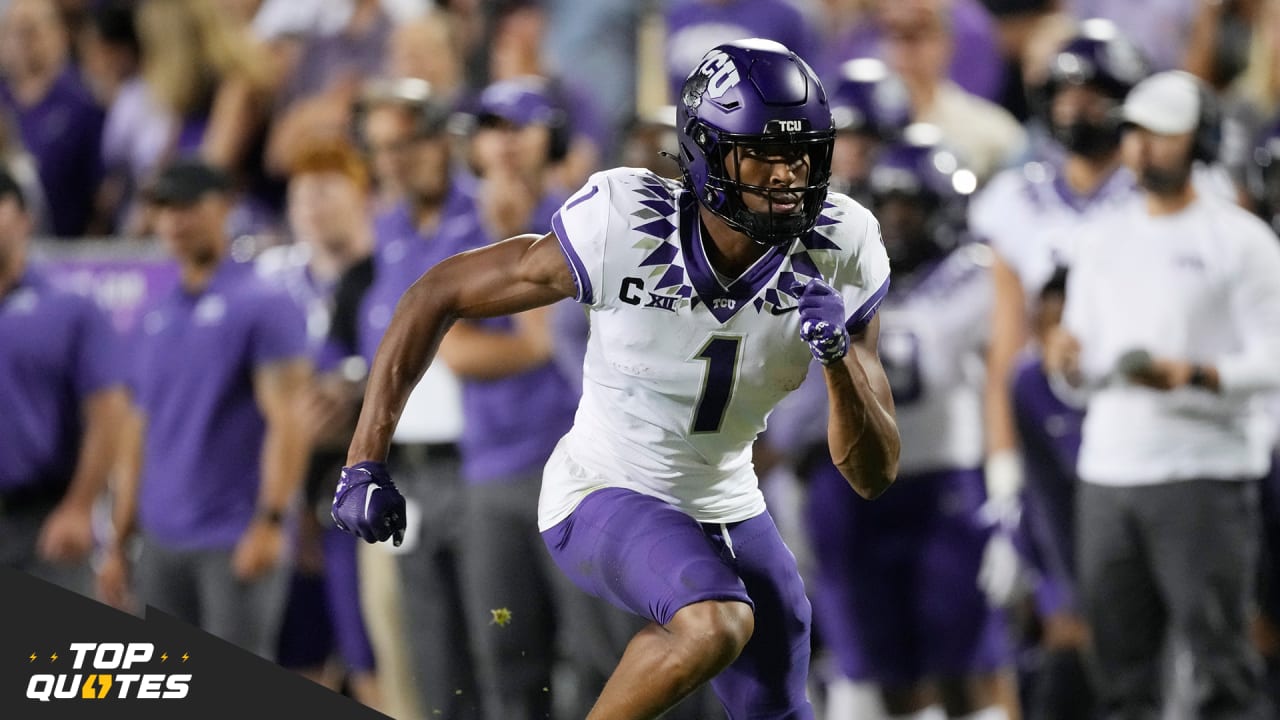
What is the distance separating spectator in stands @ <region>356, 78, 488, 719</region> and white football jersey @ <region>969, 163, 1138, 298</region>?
5.83ft

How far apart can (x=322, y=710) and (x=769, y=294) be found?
1965 mm

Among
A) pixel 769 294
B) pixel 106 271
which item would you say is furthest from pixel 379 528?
pixel 106 271

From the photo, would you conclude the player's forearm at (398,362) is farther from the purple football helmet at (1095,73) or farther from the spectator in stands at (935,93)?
the spectator in stands at (935,93)

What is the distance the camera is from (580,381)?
6293mm

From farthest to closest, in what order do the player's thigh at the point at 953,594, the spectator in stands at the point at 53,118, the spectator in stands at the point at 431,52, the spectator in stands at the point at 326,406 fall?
the spectator in stands at the point at 53,118 < the spectator in stands at the point at 431,52 < the spectator in stands at the point at 326,406 < the player's thigh at the point at 953,594

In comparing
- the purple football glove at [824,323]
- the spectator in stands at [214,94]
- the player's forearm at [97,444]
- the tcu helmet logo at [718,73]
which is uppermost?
the tcu helmet logo at [718,73]

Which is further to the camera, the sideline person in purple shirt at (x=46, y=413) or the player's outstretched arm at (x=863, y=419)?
the sideline person in purple shirt at (x=46, y=413)

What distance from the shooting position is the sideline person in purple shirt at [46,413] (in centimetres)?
714

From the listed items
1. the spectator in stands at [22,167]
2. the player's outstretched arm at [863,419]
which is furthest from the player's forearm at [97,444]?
the player's outstretched arm at [863,419]

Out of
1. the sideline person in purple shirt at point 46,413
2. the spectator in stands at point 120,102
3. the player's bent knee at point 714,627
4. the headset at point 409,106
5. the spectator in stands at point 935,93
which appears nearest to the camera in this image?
the player's bent knee at point 714,627

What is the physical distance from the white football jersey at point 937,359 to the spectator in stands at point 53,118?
4137 millimetres

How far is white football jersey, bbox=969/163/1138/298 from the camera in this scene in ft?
21.5

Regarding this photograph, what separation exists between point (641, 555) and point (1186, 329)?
2.69 m

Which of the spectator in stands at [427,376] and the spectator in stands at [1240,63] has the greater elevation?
the spectator in stands at [1240,63]
